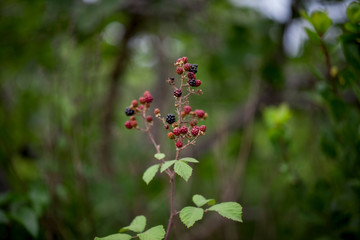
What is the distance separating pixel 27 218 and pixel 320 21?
1389mm

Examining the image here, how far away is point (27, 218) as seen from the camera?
1.08 metres

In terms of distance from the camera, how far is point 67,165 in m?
2.01

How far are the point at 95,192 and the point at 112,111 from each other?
1111 mm

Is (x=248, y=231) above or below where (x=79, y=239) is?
below

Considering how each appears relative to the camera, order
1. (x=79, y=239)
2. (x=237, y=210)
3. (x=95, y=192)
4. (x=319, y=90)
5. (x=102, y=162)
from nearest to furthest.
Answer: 1. (x=237, y=210)
2. (x=319, y=90)
3. (x=79, y=239)
4. (x=95, y=192)
5. (x=102, y=162)

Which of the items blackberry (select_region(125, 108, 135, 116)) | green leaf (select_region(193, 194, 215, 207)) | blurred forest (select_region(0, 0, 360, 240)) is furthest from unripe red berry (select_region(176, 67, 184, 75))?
blurred forest (select_region(0, 0, 360, 240))

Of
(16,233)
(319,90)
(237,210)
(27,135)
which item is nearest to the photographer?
(237,210)

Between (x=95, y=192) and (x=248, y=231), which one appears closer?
(x=95, y=192)

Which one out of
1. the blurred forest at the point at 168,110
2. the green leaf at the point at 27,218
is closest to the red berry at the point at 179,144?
the blurred forest at the point at 168,110

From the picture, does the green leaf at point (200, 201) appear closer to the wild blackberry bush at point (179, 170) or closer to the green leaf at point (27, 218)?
the wild blackberry bush at point (179, 170)

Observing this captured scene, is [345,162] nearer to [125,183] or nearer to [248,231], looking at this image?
[125,183]

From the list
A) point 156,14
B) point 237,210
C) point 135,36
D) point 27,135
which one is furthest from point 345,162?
point 27,135

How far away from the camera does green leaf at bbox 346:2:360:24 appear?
0.81 metres

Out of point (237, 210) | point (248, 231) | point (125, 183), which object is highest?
point (237, 210)
